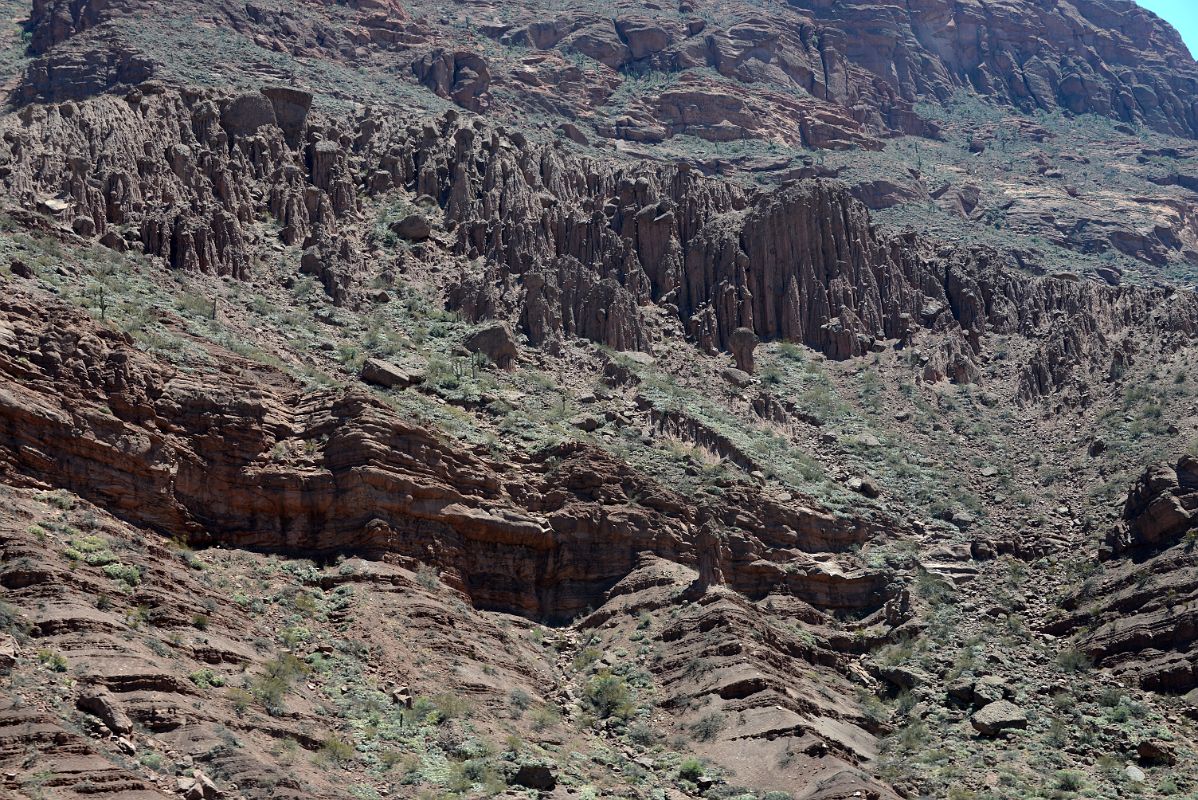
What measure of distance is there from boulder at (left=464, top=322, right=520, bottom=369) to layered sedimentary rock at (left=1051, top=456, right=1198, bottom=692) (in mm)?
22663

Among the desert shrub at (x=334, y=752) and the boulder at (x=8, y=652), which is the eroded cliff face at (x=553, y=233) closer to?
the desert shrub at (x=334, y=752)

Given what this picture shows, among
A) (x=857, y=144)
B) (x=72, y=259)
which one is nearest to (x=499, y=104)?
(x=857, y=144)

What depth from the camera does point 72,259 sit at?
54938 millimetres

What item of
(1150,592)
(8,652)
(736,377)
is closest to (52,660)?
(8,652)

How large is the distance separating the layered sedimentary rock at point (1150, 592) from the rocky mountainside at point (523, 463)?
0.14 meters

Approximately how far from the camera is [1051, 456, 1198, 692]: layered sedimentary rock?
47.8 metres

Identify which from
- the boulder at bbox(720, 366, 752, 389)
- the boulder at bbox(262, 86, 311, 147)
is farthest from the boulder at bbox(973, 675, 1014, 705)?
the boulder at bbox(262, 86, 311, 147)

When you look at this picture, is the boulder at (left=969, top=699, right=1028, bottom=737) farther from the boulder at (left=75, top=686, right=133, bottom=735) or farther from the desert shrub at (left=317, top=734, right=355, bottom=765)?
the boulder at (left=75, top=686, right=133, bottom=735)

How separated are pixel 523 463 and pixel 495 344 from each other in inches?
449

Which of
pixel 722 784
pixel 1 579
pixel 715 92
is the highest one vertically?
pixel 715 92

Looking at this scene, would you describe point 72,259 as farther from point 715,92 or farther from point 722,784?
point 715,92

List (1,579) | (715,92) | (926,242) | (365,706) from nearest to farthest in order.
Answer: (1,579), (365,706), (926,242), (715,92)

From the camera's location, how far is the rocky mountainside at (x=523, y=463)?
125 feet

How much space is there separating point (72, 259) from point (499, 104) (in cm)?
5465
